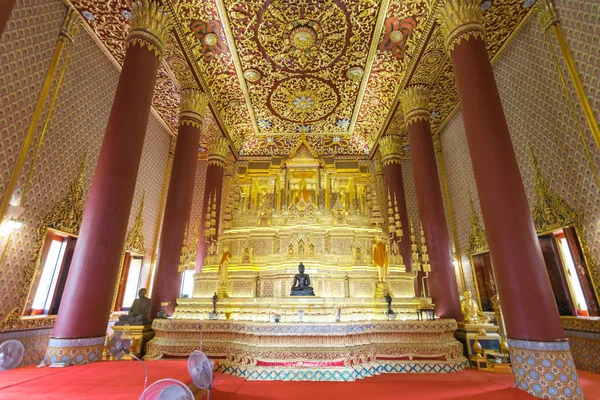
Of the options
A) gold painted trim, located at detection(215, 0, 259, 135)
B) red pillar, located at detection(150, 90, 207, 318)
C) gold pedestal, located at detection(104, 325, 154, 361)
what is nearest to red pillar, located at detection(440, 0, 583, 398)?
gold painted trim, located at detection(215, 0, 259, 135)

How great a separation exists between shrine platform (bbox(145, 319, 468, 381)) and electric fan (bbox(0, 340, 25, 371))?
7.51 ft

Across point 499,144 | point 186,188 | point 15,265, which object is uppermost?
point 186,188

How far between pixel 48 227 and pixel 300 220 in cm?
680

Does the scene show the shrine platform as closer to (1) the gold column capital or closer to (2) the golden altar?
(2) the golden altar

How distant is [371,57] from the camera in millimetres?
10344

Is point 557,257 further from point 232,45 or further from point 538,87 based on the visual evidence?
point 232,45

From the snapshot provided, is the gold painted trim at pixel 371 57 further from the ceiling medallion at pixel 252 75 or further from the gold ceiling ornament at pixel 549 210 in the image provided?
the gold ceiling ornament at pixel 549 210

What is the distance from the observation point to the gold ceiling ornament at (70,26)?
7.56 m

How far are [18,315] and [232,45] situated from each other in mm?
9476

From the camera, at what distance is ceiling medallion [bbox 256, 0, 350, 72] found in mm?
8875

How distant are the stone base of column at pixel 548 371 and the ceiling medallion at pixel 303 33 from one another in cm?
952

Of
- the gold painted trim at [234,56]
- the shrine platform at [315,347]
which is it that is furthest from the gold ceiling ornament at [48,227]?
the gold painted trim at [234,56]

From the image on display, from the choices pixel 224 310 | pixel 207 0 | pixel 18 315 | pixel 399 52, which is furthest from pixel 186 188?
pixel 399 52

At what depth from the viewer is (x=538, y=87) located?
26.2 feet
